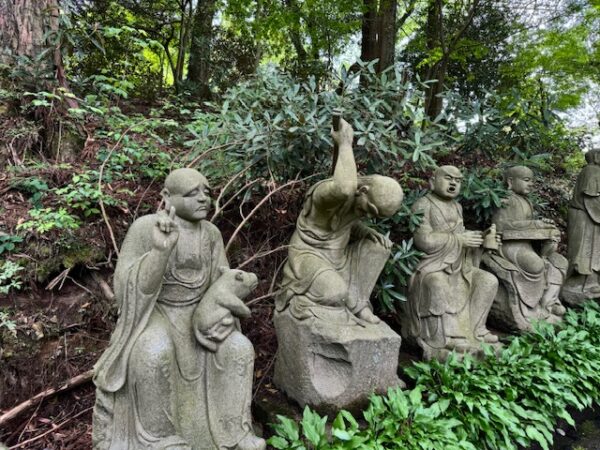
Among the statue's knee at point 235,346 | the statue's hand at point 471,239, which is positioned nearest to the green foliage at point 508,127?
the statue's hand at point 471,239

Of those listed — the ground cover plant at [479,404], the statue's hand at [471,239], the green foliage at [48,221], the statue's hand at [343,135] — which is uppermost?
the statue's hand at [343,135]

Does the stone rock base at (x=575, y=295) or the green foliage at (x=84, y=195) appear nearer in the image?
the green foliage at (x=84, y=195)

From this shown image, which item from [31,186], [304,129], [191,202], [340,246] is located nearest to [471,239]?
[340,246]

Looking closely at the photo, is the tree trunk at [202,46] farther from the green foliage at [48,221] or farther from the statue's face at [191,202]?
the statue's face at [191,202]

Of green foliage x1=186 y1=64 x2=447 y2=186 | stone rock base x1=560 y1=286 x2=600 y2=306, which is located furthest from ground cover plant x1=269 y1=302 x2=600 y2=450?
green foliage x1=186 y1=64 x2=447 y2=186

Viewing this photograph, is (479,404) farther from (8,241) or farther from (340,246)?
(8,241)

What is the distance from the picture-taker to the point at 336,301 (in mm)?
3455

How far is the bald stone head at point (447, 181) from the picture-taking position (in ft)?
14.8

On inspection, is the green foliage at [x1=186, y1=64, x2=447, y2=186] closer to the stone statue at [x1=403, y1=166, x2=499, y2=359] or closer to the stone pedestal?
the stone statue at [x1=403, y1=166, x2=499, y2=359]

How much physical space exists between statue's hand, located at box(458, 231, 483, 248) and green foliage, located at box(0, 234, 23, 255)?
424 cm

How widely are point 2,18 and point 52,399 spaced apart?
4726 millimetres

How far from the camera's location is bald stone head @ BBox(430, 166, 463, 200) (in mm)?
4512

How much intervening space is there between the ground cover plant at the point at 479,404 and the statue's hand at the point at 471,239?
1018 mm

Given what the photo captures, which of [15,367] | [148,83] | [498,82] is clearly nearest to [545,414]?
[15,367]
